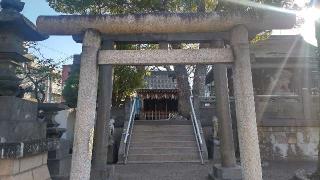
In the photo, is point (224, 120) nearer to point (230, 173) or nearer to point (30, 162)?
point (230, 173)

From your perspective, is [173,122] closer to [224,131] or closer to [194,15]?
[224,131]

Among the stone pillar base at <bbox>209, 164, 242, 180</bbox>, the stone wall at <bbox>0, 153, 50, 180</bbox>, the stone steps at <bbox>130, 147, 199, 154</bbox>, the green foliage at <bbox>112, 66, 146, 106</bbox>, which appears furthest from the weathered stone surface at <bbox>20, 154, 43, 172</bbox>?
the green foliage at <bbox>112, 66, 146, 106</bbox>

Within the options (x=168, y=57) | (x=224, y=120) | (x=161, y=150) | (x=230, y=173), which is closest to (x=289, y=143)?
(x=161, y=150)

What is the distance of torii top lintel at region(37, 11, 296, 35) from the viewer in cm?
493

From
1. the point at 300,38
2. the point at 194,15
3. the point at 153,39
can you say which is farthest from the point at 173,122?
the point at 194,15

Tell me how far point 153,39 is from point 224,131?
3.10 m

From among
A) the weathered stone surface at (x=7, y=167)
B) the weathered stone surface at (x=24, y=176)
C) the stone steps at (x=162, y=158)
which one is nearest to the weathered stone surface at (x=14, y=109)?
the weathered stone surface at (x=7, y=167)

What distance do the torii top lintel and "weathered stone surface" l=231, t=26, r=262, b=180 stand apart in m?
0.30

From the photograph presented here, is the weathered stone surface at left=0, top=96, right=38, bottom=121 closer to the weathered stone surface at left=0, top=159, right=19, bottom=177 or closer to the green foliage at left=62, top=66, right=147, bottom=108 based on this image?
the weathered stone surface at left=0, top=159, right=19, bottom=177

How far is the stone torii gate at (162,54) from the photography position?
4.62 m

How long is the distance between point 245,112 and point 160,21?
1.94 m

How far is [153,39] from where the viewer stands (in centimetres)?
620

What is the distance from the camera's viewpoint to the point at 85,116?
4.66 m

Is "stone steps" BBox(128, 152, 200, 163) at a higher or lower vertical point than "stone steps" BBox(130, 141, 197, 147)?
lower
